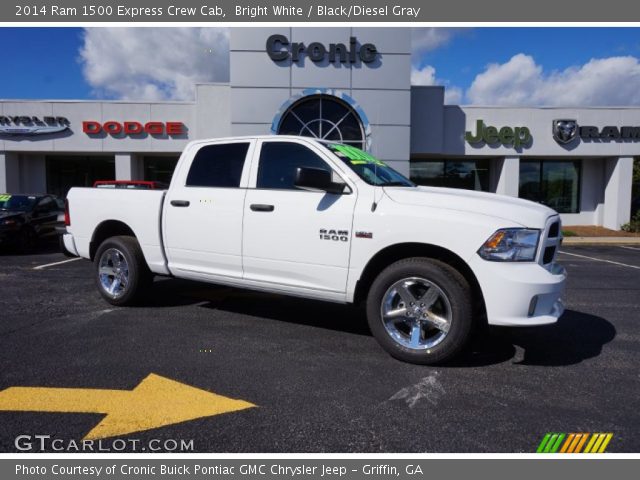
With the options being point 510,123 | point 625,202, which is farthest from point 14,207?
point 625,202

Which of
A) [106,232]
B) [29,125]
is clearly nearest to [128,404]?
[106,232]

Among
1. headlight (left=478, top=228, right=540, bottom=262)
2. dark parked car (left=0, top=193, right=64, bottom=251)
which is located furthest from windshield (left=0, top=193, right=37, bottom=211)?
headlight (left=478, top=228, right=540, bottom=262)

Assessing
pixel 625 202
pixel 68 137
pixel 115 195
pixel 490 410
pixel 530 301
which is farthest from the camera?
pixel 625 202

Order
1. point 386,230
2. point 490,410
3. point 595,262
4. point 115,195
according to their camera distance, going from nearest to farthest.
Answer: point 490,410 < point 386,230 < point 115,195 < point 595,262

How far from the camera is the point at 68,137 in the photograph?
19.5 metres

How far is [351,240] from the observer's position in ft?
13.7

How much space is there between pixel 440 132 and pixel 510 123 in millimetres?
3164

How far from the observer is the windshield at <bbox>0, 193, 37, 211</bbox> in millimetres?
11773

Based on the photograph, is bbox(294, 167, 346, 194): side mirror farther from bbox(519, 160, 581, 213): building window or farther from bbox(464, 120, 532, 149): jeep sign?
bbox(519, 160, 581, 213): building window

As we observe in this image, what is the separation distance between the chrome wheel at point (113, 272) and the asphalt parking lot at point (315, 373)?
0.25 metres

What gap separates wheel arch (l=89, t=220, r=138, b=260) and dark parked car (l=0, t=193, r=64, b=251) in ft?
21.2

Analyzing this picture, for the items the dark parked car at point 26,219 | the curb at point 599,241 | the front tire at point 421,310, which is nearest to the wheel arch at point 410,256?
the front tire at point 421,310

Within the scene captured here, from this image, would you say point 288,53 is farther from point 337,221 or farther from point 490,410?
point 490,410

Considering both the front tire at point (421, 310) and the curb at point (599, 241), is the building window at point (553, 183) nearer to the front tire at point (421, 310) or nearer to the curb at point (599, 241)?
the curb at point (599, 241)
